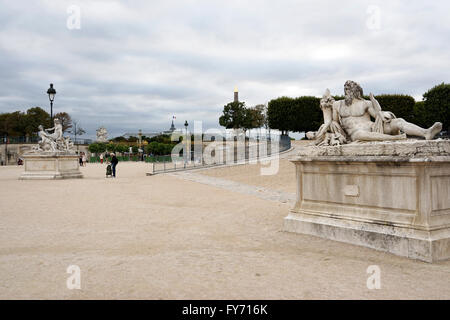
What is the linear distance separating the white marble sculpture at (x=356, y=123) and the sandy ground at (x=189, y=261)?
5.65 feet

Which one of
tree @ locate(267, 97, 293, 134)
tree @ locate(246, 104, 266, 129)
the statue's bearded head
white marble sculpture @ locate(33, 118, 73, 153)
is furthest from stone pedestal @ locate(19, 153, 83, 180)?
tree @ locate(246, 104, 266, 129)

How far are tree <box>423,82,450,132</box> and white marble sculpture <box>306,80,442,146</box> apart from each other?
3226 cm

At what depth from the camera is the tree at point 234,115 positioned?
1695 inches

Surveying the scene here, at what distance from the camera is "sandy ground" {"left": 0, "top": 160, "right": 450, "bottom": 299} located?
3334 mm

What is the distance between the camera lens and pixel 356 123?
5.76 m

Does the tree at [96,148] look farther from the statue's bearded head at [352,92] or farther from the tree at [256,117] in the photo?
the statue's bearded head at [352,92]

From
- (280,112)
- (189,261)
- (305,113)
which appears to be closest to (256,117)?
(280,112)

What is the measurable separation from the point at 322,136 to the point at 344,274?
2.79 meters

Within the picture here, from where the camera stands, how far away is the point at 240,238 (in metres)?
5.62

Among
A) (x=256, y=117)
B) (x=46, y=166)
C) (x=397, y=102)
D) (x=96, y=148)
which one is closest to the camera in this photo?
(x=46, y=166)

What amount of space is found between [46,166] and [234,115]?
27125 mm

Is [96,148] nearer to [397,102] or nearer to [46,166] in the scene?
[46,166]
